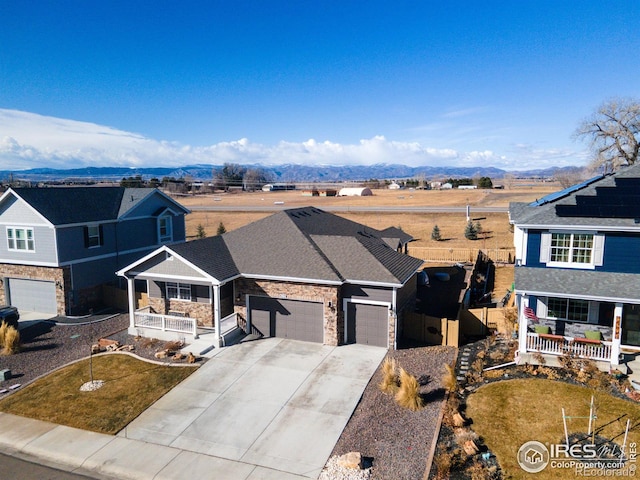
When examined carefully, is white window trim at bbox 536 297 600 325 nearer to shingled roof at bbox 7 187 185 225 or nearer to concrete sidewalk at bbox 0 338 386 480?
concrete sidewalk at bbox 0 338 386 480

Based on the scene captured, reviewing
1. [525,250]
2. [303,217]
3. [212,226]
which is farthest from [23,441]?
[212,226]

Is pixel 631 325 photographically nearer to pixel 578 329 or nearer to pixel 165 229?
pixel 578 329

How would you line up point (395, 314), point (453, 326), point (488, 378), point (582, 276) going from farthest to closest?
point (453, 326) → point (395, 314) → point (582, 276) → point (488, 378)

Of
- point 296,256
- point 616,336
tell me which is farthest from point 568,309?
point 296,256

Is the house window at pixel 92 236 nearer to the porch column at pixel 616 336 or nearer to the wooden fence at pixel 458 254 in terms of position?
the wooden fence at pixel 458 254

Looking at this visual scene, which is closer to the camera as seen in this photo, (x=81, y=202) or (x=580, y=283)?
(x=580, y=283)

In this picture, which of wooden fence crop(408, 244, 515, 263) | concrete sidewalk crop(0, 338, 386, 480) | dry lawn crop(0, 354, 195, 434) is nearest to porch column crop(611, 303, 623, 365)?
concrete sidewalk crop(0, 338, 386, 480)

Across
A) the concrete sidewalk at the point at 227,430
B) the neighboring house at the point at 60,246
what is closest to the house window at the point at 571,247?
the concrete sidewalk at the point at 227,430
